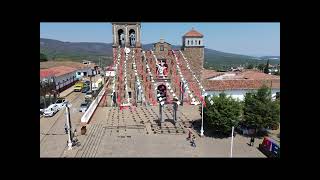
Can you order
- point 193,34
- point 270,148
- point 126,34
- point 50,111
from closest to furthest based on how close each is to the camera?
point 270,148, point 50,111, point 126,34, point 193,34

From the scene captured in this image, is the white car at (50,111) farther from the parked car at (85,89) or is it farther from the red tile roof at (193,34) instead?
the red tile roof at (193,34)

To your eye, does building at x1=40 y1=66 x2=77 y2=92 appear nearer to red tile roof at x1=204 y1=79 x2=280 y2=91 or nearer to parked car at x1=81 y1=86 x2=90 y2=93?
parked car at x1=81 y1=86 x2=90 y2=93

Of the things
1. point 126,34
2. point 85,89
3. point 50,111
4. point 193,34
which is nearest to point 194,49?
point 193,34

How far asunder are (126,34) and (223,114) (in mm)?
11659

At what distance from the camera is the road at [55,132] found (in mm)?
12148

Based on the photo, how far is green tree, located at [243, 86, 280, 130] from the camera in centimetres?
1398

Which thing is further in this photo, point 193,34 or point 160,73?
point 193,34

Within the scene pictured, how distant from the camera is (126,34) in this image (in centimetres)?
2244

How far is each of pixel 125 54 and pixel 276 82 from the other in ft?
38.7

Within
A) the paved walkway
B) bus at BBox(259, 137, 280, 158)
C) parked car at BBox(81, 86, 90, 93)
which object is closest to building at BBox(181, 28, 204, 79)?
the paved walkway

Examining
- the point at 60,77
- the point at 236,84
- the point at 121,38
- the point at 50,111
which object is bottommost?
the point at 50,111

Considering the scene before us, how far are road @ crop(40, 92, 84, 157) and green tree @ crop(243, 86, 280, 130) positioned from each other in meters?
8.56

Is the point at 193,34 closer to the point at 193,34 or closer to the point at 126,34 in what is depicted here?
the point at 193,34
